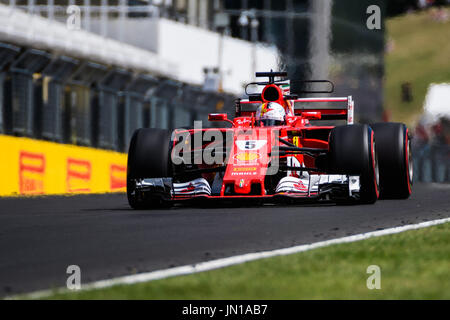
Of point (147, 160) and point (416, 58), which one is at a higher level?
point (416, 58)

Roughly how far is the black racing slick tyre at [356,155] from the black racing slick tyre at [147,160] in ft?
6.17

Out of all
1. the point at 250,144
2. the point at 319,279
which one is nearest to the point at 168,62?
the point at 250,144

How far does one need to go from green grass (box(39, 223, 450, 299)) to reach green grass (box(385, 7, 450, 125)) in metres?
69.3

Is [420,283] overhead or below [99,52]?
below

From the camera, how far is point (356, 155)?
1215 centimetres

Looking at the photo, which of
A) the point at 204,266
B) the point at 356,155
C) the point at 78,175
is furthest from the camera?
the point at 78,175

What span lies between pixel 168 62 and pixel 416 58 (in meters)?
59.5

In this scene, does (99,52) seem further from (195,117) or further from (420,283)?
(420,283)

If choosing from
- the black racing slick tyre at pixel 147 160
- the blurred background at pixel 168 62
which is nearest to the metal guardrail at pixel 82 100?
the blurred background at pixel 168 62

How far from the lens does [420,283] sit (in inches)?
240

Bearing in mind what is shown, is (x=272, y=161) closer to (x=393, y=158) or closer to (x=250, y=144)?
(x=250, y=144)

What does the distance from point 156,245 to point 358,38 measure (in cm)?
3974

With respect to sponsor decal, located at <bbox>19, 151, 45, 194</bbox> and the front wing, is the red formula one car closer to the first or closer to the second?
the front wing

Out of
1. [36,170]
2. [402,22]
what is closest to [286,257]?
[36,170]
